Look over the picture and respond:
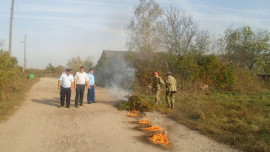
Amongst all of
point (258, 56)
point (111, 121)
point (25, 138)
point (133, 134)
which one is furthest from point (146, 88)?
point (258, 56)

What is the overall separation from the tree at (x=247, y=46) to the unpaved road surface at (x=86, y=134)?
88.1 feet

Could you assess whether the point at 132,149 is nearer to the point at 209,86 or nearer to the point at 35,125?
the point at 35,125

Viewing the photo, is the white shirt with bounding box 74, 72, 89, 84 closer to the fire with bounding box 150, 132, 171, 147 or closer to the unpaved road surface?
the unpaved road surface

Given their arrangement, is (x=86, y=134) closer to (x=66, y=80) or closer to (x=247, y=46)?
(x=66, y=80)

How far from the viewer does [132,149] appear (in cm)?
527

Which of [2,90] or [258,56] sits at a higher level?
[258,56]

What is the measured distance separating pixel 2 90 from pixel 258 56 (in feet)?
107

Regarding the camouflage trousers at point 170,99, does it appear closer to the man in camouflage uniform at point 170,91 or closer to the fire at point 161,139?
the man in camouflage uniform at point 170,91

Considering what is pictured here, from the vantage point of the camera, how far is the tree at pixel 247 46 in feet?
106

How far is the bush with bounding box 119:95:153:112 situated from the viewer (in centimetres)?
1004

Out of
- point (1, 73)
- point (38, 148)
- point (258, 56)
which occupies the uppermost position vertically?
point (258, 56)

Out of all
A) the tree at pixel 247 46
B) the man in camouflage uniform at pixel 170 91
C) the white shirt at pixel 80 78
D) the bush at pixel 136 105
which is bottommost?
the bush at pixel 136 105

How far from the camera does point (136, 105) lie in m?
10.3

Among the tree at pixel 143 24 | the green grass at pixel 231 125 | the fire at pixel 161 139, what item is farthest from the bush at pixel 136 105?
the tree at pixel 143 24
